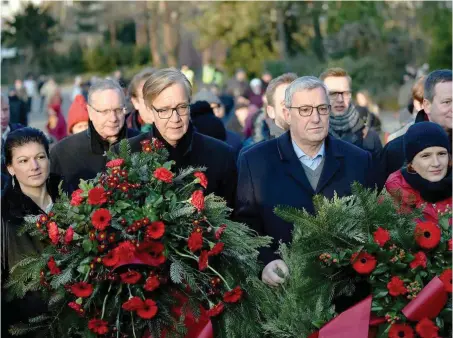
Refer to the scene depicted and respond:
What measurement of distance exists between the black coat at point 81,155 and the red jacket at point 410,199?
7.24ft

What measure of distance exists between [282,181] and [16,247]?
1560mm

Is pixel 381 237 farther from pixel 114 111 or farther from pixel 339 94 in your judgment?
pixel 339 94

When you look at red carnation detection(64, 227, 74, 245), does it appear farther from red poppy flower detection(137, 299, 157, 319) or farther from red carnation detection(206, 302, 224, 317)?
red carnation detection(206, 302, 224, 317)

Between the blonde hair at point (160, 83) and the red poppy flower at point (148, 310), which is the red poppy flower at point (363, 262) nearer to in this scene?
the red poppy flower at point (148, 310)

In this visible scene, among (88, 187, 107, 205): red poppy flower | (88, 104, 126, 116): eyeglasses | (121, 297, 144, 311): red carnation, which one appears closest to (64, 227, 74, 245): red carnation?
(88, 187, 107, 205): red poppy flower

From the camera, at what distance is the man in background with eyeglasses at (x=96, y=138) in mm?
7137

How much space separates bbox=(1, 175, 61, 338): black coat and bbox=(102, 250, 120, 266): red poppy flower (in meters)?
0.48

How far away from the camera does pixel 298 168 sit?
584cm

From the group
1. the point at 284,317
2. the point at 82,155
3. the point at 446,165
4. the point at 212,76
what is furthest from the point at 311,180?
the point at 212,76

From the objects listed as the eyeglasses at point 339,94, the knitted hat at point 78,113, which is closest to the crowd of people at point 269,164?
the knitted hat at point 78,113

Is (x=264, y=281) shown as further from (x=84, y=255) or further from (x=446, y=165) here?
(x=446, y=165)

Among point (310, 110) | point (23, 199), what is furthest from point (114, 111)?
point (310, 110)

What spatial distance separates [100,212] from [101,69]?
64.5 m

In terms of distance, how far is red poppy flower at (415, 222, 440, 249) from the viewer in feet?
15.1
